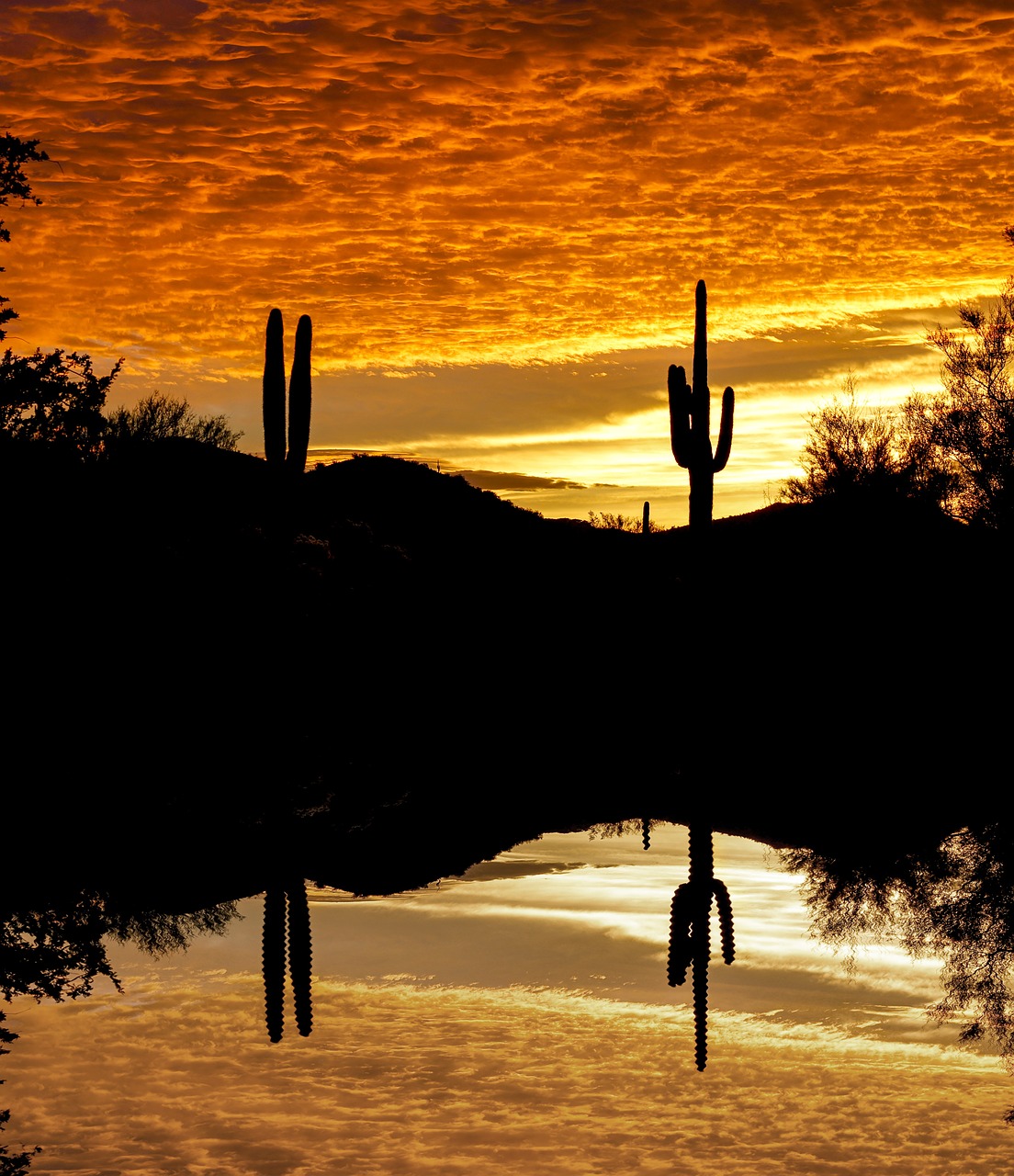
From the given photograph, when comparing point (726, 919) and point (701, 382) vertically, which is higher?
point (701, 382)

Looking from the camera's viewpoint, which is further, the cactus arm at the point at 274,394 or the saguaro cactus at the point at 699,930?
the cactus arm at the point at 274,394

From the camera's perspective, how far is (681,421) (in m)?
23.6

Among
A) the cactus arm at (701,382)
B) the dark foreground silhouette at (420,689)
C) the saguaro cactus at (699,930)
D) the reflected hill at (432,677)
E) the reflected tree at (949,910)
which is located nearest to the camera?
the saguaro cactus at (699,930)

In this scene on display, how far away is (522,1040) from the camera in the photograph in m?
6.40

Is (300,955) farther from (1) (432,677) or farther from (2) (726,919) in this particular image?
Answer: (1) (432,677)

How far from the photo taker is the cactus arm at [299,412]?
2359 cm

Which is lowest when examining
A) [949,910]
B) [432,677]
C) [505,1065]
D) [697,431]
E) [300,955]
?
[505,1065]

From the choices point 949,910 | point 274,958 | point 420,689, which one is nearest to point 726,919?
point 949,910

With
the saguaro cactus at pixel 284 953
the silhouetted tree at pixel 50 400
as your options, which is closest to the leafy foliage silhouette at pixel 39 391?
the silhouetted tree at pixel 50 400

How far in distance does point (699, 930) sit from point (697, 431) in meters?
15.5

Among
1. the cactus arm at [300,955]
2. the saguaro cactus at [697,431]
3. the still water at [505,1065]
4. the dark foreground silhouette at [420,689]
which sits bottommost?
the still water at [505,1065]

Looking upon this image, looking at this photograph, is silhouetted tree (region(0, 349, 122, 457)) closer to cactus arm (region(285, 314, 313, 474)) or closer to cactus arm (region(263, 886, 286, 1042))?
cactus arm (region(285, 314, 313, 474))

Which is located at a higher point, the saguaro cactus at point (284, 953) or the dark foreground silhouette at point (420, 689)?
the dark foreground silhouette at point (420, 689)

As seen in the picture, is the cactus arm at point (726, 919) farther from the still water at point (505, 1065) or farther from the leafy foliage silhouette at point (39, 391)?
the leafy foliage silhouette at point (39, 391)
